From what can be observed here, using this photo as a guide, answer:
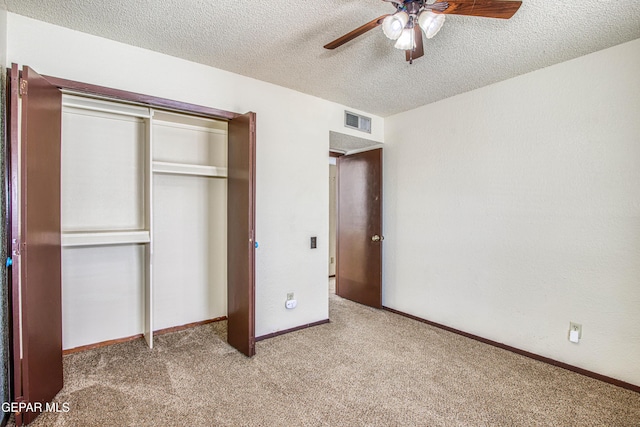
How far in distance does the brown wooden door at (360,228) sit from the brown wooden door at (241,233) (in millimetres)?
1893

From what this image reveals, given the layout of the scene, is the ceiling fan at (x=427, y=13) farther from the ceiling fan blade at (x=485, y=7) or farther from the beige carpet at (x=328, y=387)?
the beige carpet at (x=328, y=387)

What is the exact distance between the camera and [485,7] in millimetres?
1464

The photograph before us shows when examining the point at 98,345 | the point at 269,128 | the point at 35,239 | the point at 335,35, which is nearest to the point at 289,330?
the point at 98,345

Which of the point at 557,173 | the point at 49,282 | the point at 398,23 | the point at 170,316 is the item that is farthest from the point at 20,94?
the point at 557,173

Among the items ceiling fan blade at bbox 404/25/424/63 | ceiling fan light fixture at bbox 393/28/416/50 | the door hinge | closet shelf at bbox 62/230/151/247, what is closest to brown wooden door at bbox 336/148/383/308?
ceiling fan blade at bbox 404/25/424/63

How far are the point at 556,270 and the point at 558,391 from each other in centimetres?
89

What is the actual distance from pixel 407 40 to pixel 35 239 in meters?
2.33

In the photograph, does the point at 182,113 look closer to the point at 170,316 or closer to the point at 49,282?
the point at 49,282

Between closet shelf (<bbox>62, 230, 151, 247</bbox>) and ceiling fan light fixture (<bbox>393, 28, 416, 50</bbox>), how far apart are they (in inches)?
92.2

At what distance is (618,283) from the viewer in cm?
220

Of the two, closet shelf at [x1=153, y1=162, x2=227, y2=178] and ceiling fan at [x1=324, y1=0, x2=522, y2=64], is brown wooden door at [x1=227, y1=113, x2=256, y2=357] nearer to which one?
closet shelf at [x1=153, y1=162, x2=227, y2=178]

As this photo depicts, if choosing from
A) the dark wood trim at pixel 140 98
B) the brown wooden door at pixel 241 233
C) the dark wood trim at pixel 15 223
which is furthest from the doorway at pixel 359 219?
the dark wood trim at pixel 15 223

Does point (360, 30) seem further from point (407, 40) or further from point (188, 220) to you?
point (188, 220)

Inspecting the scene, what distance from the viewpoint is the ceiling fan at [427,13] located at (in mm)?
1432
